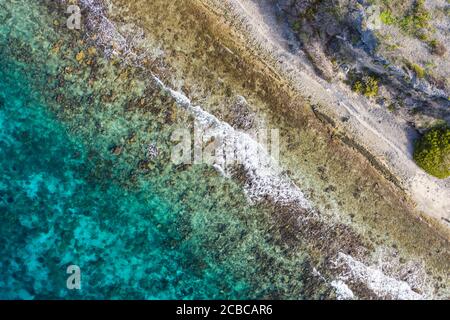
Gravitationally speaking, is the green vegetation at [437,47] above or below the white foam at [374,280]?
above

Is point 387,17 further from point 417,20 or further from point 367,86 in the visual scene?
point 367,86

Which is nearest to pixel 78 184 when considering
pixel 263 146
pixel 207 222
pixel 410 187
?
pixel 207 222

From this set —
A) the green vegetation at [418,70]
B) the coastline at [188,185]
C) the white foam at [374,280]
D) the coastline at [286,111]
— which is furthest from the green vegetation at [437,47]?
the white foam at [374,280]

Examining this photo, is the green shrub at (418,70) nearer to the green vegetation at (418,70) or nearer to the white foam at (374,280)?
the green vegetation at (418,70)

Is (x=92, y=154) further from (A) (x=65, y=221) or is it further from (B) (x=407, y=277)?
(B) (x=407, y=277)

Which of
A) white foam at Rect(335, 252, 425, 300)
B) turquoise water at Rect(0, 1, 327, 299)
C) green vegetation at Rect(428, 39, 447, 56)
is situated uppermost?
green vegetation at Rect(428, 39, 447, 56)

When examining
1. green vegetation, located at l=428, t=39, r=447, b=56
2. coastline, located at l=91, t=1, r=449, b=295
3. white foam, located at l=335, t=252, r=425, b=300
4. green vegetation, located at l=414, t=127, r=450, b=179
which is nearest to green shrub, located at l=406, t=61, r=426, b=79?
green vegetation, located at l=428, t=39, r=447, b=56

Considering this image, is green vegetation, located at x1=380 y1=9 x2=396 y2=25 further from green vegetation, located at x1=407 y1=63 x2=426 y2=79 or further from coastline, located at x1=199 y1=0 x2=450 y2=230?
coastline, located at x1=199 y1=0 x2=450 y2=230
